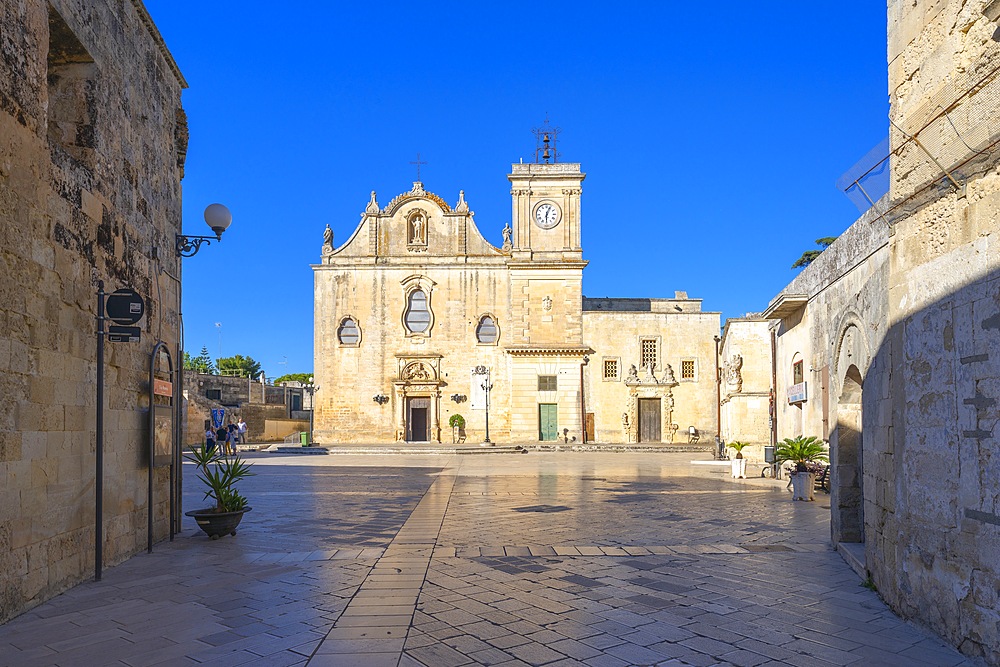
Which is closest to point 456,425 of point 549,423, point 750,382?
point 549,423

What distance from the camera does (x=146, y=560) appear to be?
7.45 metres

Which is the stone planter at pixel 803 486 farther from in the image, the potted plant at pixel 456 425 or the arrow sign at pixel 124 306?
the potted plant at pixel 456 425

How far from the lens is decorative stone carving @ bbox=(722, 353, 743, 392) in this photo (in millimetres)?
21562

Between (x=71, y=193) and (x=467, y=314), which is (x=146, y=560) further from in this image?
(x=467, y=314)

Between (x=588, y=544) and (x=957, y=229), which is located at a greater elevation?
(x=957, y=229)

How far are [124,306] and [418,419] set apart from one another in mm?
29550

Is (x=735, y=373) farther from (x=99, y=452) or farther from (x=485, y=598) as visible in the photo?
(x=99, y=452)

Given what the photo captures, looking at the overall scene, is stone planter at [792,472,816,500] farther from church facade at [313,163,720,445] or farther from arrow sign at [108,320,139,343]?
church facade at [313,163,720,445]

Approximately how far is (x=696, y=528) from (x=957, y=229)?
18.2 feet

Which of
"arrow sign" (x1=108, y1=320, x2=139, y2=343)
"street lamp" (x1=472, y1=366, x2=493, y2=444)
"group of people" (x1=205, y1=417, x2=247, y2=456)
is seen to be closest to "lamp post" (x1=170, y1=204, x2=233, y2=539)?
"arrow sign" (x1=108, y1=320, x2=139, y2=343)

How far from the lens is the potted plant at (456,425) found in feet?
115

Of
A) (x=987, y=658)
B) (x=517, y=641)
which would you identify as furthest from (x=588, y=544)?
(x=987, y=658)

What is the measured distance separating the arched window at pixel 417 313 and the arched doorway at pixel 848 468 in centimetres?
2894

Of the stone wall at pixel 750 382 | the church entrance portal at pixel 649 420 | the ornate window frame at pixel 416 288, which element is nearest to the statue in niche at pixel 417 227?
the ornate window frame at pixel 416 288
